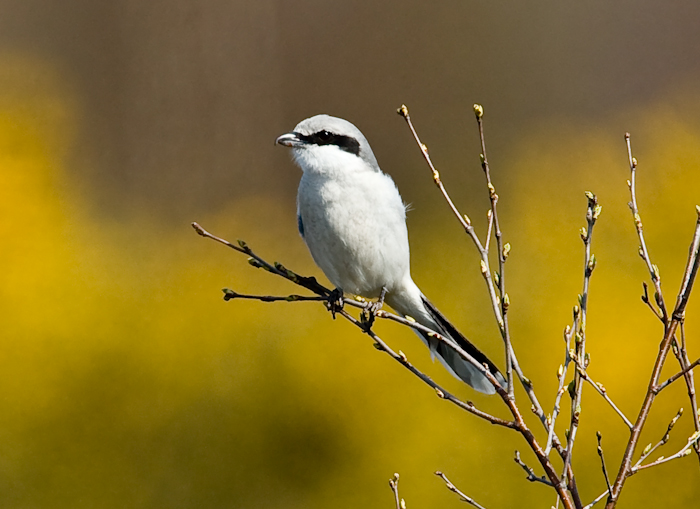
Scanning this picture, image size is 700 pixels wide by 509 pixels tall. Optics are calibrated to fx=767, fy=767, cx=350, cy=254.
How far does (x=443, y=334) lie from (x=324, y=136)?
2.39 feet

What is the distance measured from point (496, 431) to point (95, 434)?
2021 mm

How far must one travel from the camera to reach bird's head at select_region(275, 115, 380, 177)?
7.54 ft

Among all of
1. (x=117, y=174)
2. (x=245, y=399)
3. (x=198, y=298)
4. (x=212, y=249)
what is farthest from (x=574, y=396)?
(x=117, y=174)

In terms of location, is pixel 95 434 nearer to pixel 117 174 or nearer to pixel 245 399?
pixel 245 399

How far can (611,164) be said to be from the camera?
196 inches

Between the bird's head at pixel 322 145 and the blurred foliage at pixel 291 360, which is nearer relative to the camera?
the bird's head at pixel 322 145

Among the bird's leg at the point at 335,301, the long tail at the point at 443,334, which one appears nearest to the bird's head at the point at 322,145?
the bird's leg at the point at 335,301

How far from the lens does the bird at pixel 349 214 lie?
2279mm

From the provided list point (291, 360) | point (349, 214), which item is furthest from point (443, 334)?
point (291, 360)

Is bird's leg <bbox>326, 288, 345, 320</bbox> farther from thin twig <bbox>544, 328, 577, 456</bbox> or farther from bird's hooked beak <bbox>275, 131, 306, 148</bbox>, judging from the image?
thin twig <bbox>544, 328, 577, 456</bbox>

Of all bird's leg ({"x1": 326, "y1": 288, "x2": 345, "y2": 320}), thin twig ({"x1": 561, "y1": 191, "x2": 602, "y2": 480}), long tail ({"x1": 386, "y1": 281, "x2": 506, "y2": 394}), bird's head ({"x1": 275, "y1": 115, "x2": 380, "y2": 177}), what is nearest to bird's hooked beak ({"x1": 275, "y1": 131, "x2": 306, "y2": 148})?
bird's head ({"x1": 275, "y1": 115, "x2": 380, "y2": 177})

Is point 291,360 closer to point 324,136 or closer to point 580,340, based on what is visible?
point 324,136

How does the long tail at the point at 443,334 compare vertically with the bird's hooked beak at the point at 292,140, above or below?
below

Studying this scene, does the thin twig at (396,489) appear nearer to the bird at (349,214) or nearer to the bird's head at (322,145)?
the bird at (349,214)
